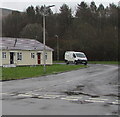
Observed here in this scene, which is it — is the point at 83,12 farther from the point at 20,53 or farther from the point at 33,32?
the point at 20,53

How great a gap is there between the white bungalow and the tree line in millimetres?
20928

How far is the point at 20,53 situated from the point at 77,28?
31992 mm

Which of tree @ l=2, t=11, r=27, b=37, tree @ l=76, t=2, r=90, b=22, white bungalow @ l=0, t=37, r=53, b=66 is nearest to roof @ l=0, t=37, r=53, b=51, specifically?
white bungalow @ l=0, t=37, r=53, b=66

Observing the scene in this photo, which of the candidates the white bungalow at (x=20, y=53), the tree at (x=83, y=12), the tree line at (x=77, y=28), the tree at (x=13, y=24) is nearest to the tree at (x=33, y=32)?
the tree line at (x=77, y=28)

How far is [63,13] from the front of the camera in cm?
8281

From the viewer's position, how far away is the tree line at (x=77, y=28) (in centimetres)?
6399

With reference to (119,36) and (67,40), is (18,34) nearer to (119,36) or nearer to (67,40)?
(67,40)

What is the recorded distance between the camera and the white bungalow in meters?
→ 39.7

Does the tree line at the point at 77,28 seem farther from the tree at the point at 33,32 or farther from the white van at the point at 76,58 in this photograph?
the white van at the point at 76,58

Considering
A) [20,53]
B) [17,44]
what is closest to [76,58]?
[20,53]

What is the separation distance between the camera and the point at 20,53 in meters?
41.9

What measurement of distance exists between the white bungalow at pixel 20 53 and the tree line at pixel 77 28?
20.9m

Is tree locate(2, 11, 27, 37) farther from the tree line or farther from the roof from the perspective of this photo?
the roof

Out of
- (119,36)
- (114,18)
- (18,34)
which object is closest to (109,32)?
(119,36)
